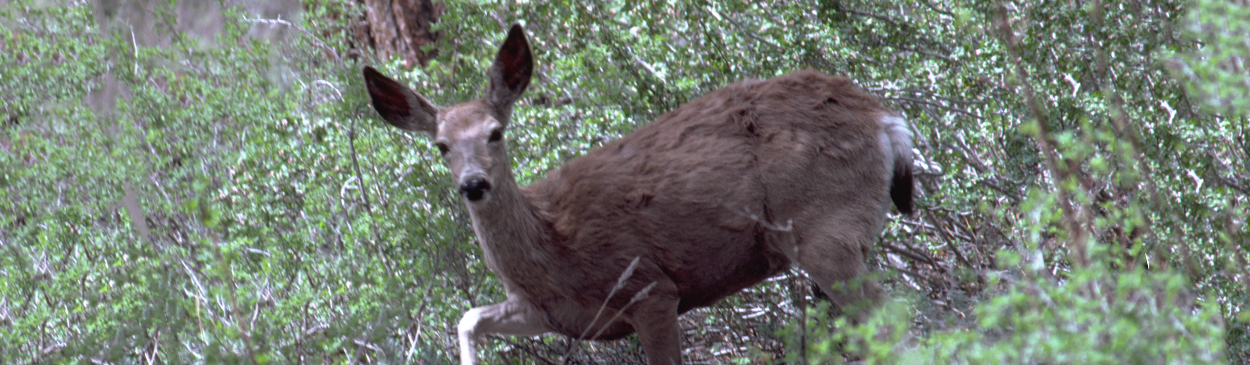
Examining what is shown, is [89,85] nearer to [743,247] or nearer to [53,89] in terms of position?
[53,89]

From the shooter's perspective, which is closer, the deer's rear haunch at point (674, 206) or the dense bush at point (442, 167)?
the dense bush at point (442, 167)

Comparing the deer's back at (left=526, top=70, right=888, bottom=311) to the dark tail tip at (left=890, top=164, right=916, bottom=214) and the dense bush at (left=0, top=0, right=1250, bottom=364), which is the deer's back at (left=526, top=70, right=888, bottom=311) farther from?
the dense bush at (left=0, top=0, right=1250, bottom=364)

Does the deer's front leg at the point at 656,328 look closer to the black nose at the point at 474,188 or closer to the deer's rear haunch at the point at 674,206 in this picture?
the deer's rear haunch at the point at 674,206

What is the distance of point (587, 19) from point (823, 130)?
191 cm

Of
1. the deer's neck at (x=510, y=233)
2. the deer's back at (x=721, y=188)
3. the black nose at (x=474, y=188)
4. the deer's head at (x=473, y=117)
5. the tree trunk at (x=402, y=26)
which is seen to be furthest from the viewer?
Result: the tree trunk at (x=402, y=26)

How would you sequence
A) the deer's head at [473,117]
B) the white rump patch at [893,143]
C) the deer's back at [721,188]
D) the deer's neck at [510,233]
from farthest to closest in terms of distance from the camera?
1. the white rump patch at [893,143]
2. the deer's back at [721,188]
3. the deer's neck at [510,233]
4. the deer's head at [473,117]

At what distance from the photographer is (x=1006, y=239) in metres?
4.79

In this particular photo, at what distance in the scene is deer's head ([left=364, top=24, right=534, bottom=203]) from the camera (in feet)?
13.8

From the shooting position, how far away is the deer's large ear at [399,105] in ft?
15.0

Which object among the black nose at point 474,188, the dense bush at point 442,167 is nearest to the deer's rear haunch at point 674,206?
the black nose at point 474,188

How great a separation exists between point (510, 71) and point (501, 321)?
111 centimetres

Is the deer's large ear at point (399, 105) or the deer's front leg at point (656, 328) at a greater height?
the deer's large ear at point (399, 105)

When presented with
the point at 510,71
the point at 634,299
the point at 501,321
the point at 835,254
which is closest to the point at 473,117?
the point at 510,71

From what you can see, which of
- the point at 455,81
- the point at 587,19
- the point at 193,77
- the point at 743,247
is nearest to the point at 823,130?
the point at 743,247
